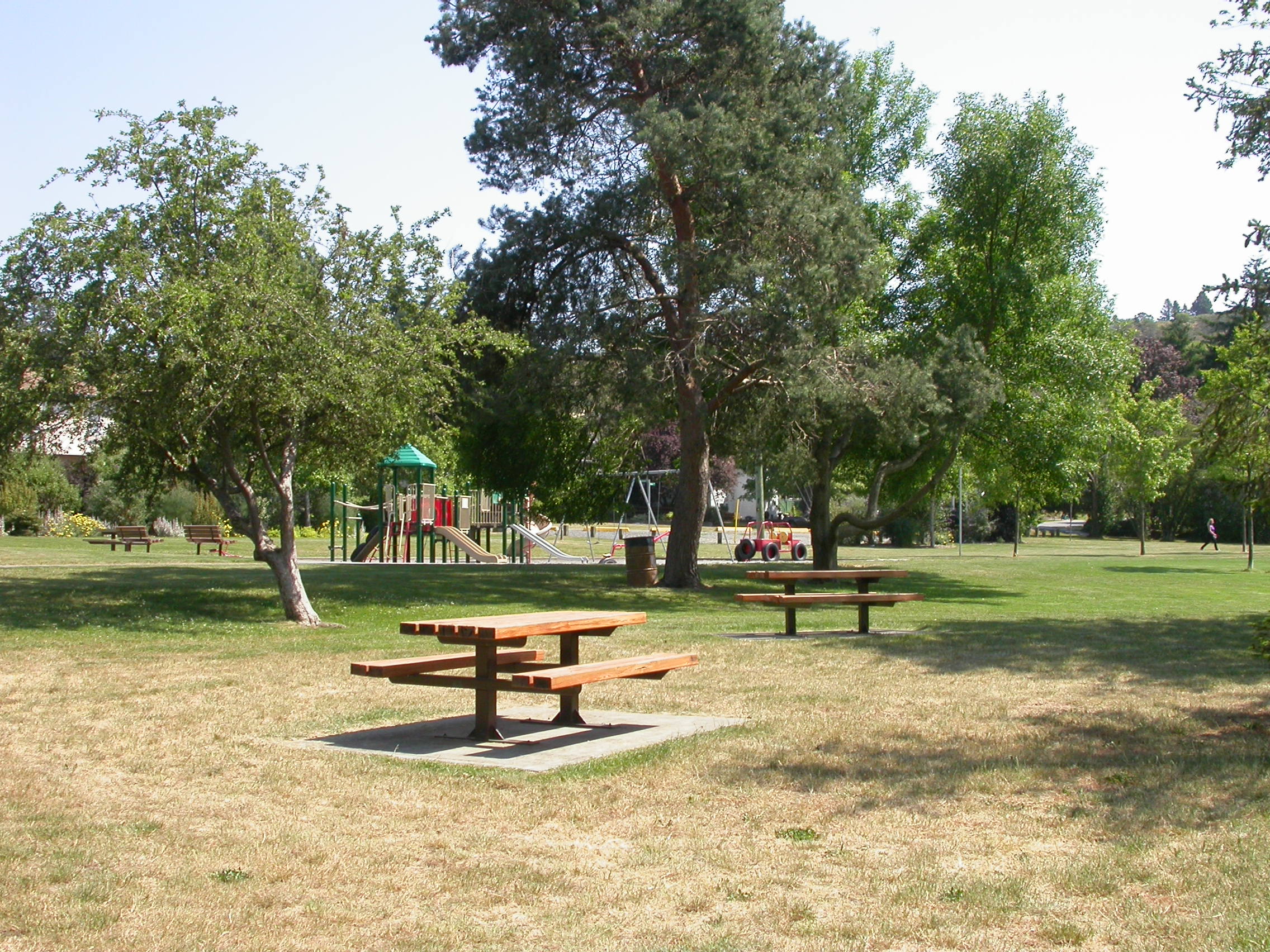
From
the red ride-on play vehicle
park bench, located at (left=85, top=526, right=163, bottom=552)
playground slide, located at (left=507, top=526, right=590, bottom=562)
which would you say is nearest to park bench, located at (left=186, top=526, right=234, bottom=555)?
park bench, located at (left=85, top=526, right=163, bottom=552)

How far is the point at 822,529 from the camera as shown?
108ft

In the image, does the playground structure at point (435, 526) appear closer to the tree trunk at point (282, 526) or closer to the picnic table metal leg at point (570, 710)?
the tree trunk at point (282, 526)

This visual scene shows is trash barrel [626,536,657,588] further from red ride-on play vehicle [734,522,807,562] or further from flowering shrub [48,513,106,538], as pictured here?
flowering shrub [48,513,106,538]

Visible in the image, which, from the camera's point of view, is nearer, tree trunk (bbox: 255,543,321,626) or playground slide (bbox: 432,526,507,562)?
tree trunk (bbox: 255,543,321,626)

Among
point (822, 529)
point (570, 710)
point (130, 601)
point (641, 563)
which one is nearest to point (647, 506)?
point (822, 529)

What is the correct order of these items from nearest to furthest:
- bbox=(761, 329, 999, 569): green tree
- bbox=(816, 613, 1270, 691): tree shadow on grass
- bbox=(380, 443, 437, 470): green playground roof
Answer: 1. bbox=(816, 613, 1270, 691): tree shadow on grass
2. bbox=(761, 329, 999, 569): green tree
3. bbox=(380, 443, 437, 470): green playground roof

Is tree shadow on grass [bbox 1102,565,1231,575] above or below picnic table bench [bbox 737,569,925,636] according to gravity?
below

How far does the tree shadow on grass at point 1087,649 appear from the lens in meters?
13.1

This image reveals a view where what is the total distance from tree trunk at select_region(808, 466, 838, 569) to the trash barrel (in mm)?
5806

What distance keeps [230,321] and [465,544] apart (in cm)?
2223

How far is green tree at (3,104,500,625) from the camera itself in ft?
54.8

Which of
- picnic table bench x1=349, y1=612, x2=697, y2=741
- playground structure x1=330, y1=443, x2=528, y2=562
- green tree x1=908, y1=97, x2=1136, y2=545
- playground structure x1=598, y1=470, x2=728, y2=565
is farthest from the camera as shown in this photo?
playground structure x1=330, y1=443, x2=528, y2=562

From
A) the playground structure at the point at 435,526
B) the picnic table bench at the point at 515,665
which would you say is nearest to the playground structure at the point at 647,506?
the playground structure at the point at 435,526

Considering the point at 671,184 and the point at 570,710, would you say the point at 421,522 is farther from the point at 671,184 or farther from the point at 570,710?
the point at 570,710
